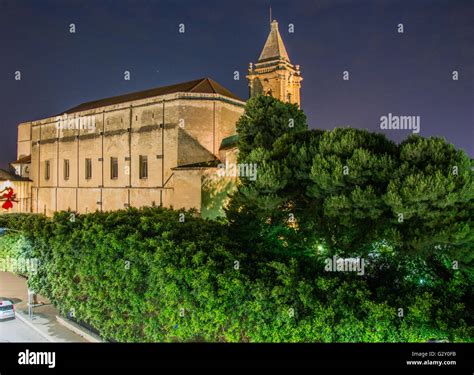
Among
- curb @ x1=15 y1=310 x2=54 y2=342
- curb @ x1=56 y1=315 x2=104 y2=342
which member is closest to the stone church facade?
curb @ x1=56 y1=315 x2=104 y2=342

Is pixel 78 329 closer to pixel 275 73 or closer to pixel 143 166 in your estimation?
pixel 143 166

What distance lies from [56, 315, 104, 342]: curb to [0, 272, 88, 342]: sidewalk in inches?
3.9

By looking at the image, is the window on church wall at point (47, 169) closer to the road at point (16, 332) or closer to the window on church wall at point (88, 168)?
the window on church wall at point (88, 168)

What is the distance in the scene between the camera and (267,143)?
16.9 m

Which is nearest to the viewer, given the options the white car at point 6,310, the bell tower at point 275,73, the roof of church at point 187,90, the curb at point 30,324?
the curb at point 30,324

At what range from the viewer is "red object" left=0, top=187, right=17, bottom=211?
136ft

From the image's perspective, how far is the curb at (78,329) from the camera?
13086mm

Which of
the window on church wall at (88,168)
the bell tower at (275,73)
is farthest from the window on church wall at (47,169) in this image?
the bell tower at (275,73)

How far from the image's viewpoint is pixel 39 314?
15281mm

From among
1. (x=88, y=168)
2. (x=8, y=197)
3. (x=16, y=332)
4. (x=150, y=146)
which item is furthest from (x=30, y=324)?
(x=8, y=197)

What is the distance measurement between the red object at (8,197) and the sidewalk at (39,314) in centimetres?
2474

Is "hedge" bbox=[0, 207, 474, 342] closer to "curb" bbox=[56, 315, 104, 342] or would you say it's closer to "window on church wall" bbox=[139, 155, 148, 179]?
"curb" bbox=[56, 315, 104, 342]
